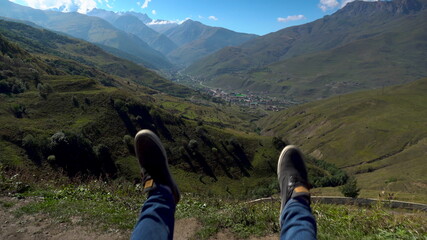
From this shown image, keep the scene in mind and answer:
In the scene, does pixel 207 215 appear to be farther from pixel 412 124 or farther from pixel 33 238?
pixel 412 124

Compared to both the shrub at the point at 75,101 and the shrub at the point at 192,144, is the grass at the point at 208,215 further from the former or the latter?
the shrub at the point at 75,101

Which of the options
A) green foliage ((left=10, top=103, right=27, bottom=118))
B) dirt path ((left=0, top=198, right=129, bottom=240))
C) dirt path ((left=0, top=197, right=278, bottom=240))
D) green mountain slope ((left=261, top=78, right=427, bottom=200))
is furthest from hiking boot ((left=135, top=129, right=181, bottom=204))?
green mountain slope ((left=261, top=78, right=427, bottom=200))

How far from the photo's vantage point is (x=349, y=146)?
136m

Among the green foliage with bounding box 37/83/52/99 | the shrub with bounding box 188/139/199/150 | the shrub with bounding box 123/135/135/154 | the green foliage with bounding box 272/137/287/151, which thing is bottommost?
the green foliage with bounding box 272/137/287/151

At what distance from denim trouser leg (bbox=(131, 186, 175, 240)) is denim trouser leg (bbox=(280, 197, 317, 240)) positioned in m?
1.78

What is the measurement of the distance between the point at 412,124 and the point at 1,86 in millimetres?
202352

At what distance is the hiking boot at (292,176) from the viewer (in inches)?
186

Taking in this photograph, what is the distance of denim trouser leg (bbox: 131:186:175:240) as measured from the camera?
3414 mm

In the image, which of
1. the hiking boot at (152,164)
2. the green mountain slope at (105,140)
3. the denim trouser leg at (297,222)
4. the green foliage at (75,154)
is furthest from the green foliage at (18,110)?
the denim trouser leg at (297,222)

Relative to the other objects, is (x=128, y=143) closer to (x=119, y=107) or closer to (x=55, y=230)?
(x=119, y=107)

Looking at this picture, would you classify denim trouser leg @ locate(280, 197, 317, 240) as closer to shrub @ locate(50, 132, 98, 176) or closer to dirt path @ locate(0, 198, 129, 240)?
dirt path @ locate(0, 198, 129, 240)

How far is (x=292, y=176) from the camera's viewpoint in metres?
5.35

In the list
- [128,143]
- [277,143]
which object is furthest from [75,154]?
[277,143]

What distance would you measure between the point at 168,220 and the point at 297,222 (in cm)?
204
